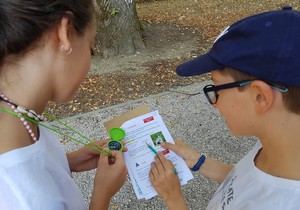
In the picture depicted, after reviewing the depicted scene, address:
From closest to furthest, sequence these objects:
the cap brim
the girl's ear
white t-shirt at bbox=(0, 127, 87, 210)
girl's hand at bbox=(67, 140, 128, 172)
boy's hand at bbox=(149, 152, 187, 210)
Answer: white t-shirt at bbox=(0, 127, 87, 210)
the girl's ear
the cap brim
boy's hand at bbox=(149, 152, 187, 210)
girl's hand at bbox=(67, 140, 128, 172)

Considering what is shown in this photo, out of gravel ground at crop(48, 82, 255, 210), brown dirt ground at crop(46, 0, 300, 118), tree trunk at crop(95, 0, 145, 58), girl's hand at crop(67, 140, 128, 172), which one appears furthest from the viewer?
tree trunk at crop(95, 0, 145, 58)

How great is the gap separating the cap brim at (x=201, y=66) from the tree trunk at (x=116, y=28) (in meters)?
3.82

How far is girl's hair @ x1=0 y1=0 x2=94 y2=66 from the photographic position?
1.09 meters

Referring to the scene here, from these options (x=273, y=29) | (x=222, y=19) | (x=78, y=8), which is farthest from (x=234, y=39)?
(x=222, y=19)

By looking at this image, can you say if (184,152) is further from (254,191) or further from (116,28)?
(116,28)

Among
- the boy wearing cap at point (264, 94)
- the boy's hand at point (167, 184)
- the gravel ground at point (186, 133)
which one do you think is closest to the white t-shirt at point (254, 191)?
the boy wearing cap at point (264, 94)

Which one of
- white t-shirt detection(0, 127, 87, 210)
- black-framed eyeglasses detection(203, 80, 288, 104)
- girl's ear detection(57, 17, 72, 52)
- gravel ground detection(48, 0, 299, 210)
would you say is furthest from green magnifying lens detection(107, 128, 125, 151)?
gravel ground detection(48, 0, 299, 210)

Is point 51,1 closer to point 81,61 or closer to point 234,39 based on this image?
point 81,61

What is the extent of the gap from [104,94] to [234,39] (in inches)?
123

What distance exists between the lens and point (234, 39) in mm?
1284

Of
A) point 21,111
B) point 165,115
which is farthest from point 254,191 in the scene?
point 165,115

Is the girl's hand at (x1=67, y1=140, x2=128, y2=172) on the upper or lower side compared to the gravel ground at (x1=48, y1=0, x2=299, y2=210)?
A: upper

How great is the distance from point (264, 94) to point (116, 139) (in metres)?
0.84

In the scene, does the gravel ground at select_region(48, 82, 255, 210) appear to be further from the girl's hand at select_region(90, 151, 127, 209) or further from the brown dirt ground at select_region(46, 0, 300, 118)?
the girl's hand at select_region(90, 151, 127, 209)
